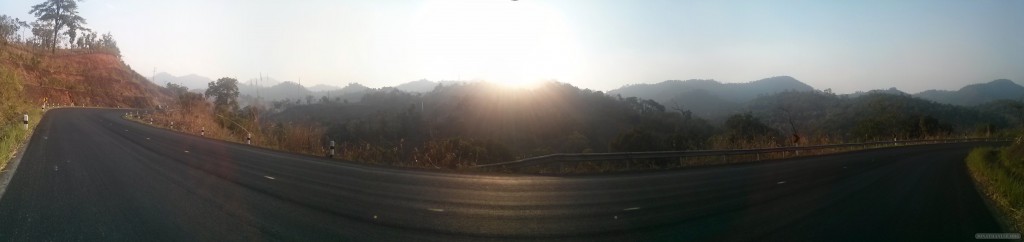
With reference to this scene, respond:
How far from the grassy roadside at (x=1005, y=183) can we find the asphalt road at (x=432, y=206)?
348 mm

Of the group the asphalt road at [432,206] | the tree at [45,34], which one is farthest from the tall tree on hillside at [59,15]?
the asphalt road at [432,206]

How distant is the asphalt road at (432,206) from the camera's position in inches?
250

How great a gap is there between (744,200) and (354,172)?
8426mm

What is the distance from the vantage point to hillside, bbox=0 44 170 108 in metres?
55.4

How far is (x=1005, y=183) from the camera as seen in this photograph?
12180 mm

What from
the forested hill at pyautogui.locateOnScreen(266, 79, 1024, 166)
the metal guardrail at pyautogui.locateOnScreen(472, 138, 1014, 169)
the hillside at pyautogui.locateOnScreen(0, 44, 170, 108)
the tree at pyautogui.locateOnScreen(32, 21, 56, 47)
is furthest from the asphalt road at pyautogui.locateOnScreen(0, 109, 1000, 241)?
the tree at pyautogui.locateOnScreen(32, 21, 56, 47)

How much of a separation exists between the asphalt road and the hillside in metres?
49.4

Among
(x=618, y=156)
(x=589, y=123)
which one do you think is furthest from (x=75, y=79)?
(x=618, y=156)

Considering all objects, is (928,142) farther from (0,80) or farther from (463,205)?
(0,80)

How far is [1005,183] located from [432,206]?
1227 cm

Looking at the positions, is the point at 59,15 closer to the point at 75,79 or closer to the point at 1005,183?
the point at 75,79

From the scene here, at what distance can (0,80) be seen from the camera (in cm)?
2922

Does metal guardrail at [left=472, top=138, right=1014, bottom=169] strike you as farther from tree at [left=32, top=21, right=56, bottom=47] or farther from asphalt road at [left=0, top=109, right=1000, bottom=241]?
tree at [left=32, top=21, right=56, bottom=47]

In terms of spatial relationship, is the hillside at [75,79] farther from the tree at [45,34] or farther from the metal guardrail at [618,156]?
the metal guardrail at [618,156]
